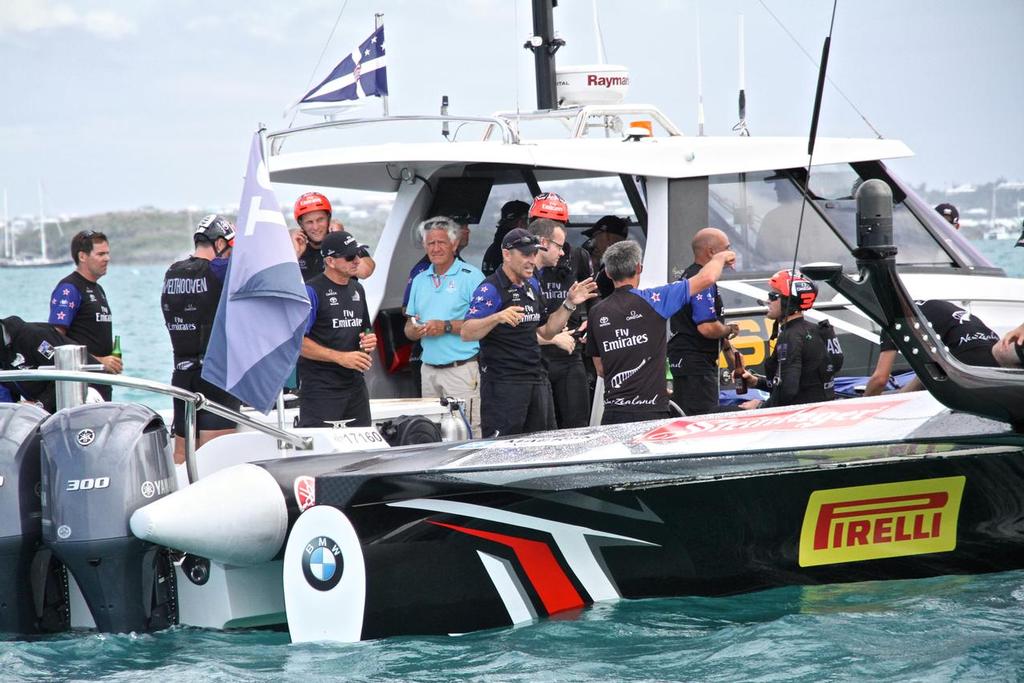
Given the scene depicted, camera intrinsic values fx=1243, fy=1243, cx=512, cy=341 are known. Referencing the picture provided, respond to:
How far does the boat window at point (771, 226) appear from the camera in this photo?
6.71 meters

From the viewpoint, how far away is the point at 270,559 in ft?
15.0

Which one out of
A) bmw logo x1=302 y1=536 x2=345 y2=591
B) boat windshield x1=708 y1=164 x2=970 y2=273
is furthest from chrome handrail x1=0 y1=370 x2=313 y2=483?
boat windshield x1=708 y1=164 x2=970 y2=273

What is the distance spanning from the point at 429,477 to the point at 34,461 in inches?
59.2

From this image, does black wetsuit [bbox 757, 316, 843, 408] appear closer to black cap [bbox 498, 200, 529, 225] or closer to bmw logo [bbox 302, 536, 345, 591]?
black cap [bbox 498, 200, 529, 225]

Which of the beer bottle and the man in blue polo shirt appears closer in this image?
the man in blue polo shirt

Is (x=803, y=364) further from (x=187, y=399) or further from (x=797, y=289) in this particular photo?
(x=187, y=399)

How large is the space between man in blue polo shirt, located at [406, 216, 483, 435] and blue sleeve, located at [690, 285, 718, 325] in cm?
122

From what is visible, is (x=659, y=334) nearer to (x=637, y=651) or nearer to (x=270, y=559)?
(x=637, y=651)

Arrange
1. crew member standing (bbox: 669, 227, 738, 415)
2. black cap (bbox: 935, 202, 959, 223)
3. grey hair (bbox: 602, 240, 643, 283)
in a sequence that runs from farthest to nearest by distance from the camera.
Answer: black cap (bbox: 935, 202, 959, 223) → crew member standing (bbox: 669, 227, 738, 415) → grey hair (bbox: 602, 240, 643, 283)

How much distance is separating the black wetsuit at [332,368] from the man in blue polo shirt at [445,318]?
1.83 feet

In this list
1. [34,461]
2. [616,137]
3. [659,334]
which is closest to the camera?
[34,461]

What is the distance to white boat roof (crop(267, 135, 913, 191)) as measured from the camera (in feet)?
21.2

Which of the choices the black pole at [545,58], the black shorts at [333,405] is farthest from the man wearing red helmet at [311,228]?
the black pole at [545,58]

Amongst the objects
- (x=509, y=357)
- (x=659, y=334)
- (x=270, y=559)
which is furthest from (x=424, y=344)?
(x=270, y=559)
